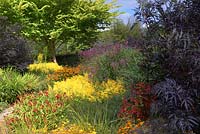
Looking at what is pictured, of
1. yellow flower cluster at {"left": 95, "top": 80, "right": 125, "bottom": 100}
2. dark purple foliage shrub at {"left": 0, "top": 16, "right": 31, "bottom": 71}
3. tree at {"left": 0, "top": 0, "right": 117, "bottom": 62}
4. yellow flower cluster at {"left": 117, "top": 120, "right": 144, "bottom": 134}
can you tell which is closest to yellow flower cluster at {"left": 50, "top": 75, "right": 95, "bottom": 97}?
yellow flower cluster at {"left": 95, "top": 80, "right": 125, "bottom": 100}

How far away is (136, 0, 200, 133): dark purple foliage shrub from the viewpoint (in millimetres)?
4801

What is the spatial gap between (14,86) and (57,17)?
7.56m

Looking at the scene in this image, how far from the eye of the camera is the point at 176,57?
4848mm

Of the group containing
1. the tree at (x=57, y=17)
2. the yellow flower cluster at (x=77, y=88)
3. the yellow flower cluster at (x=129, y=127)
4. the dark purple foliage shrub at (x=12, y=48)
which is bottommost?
the yellow flower cluster at (x=129, y=127)

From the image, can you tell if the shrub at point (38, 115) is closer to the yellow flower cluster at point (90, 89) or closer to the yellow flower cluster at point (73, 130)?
the yellow flower cluster at point (73, 130)

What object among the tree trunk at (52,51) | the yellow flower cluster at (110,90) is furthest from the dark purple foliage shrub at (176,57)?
the tree trunk at (52,51)

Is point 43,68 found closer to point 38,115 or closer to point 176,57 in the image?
point 38,115

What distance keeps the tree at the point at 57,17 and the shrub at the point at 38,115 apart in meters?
9.23

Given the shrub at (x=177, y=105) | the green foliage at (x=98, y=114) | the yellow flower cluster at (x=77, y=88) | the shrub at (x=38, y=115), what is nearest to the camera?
the shrub at (x=177, y=105)

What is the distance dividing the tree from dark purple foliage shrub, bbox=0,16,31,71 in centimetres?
334

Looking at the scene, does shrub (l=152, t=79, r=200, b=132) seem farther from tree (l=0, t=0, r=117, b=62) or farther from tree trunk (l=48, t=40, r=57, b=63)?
tree trunk (l=48, t=40, r=57, b=63)

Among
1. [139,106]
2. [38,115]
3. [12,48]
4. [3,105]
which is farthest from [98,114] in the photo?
[12,48]

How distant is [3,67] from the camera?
12180 mm

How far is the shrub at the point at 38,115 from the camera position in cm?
657
